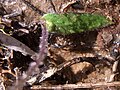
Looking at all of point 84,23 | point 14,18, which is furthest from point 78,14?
point 14,18

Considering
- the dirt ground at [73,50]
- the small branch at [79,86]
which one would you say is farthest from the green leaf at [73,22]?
the small branch at [79,86]

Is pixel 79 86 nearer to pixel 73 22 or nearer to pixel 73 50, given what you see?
pixel 73 50

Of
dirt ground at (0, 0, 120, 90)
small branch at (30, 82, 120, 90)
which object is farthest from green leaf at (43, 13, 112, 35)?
small branch at (30, 82, 120, 90)

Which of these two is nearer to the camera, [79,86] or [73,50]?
[79,86]

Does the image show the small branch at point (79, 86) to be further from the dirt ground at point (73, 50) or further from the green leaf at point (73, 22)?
the green leaf at point (73, 22)

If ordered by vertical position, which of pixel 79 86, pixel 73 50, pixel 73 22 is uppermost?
pixel 73 22

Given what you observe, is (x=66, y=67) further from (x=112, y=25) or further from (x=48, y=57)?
(x=112, y=25)

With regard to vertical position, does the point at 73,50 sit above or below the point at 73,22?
below

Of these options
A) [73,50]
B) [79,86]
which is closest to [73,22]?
[73,50]
